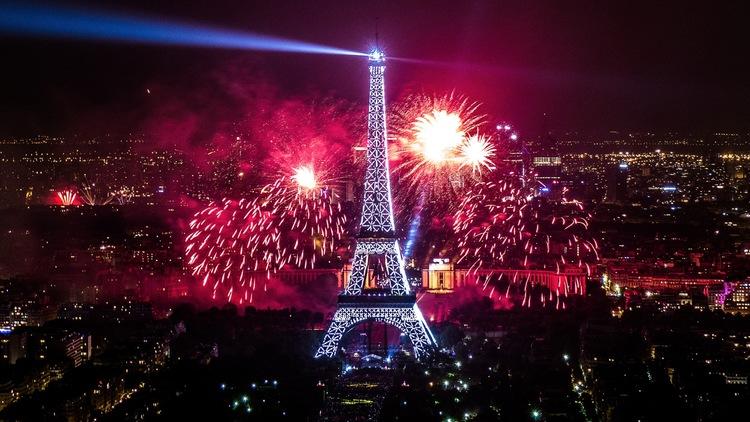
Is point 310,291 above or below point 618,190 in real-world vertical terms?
below

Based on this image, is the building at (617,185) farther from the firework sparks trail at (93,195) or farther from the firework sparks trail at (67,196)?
the firework sparks trail at (67,196)

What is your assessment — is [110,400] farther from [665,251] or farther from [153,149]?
[665,251]

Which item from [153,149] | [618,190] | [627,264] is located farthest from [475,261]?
[618,190]

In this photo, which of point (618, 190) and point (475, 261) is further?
point (618, 190)

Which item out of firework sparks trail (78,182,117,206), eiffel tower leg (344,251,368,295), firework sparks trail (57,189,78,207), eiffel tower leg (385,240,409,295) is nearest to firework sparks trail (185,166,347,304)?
eiffel tower leg (344,251,368,295)

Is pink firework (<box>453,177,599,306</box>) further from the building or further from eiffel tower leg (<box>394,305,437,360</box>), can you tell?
the building

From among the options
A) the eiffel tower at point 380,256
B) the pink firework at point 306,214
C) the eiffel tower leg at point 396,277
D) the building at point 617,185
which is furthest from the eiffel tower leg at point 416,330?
the building at point 617,185

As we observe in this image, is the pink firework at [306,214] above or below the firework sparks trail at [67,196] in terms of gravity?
below

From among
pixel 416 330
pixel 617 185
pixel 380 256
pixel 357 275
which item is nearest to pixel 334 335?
pixel 357 275
